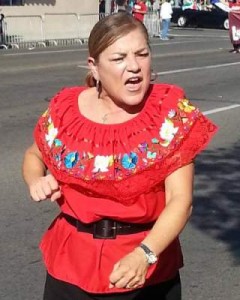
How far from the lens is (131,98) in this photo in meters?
2.78

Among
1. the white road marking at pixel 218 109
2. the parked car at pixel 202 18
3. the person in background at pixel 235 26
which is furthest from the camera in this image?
the parked car at pixel 202 18

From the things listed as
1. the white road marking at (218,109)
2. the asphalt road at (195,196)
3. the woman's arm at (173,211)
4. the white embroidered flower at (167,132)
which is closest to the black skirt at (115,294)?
the woman's arm at (173,211)

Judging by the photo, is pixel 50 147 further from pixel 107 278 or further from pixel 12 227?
pixel 12 227

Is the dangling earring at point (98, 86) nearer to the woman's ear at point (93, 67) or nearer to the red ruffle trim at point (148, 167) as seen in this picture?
the woman's ear at point (93, 67)

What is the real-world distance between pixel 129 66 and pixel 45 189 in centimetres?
50

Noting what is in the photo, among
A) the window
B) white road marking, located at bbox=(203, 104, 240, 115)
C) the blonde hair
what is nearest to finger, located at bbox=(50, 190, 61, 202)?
the blonde hair

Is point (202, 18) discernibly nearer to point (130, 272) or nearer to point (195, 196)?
point (195, 196)

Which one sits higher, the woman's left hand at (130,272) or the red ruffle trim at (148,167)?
the red ruffle trim at (148,167)

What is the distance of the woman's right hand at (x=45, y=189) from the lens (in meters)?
2.79

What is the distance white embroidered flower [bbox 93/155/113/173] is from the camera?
2793 mm

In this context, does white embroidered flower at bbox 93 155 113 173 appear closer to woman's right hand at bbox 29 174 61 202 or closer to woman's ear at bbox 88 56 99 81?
woman's right hand at bbox 29 174 61 202

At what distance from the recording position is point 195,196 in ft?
23.4

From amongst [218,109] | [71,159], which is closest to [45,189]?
[71,159]

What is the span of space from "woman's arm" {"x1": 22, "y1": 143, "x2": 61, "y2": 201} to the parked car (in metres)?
39.5
